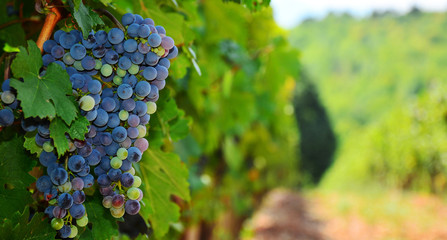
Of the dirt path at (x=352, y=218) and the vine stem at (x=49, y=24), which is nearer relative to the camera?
the vine stem at (x=49, y=24)

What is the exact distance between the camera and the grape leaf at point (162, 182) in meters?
1.21

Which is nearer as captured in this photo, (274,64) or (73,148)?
(73,148)

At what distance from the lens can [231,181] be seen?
712 cm

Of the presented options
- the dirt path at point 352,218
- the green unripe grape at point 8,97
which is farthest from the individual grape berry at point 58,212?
the dirt path at point 352,218

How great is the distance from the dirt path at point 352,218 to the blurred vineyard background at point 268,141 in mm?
50

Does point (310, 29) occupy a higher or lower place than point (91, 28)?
higher

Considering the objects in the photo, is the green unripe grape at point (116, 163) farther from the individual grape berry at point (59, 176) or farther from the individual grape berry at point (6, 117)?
the individual grape berry at point (6, 117)

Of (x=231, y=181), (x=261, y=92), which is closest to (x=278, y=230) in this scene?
(x=231, y=181)

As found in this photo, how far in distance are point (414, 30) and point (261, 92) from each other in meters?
62.2

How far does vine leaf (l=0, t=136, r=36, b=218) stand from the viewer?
0.91m

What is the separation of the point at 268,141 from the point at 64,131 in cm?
779

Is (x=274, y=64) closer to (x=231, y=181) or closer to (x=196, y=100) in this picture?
(x=196, y=100)

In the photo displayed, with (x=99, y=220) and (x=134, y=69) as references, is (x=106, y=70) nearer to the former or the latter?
(x=134, y=69)

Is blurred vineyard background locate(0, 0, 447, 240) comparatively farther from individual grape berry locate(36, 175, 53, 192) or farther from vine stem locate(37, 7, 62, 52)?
individual grape berry locate(36, 175, 53, 192)
